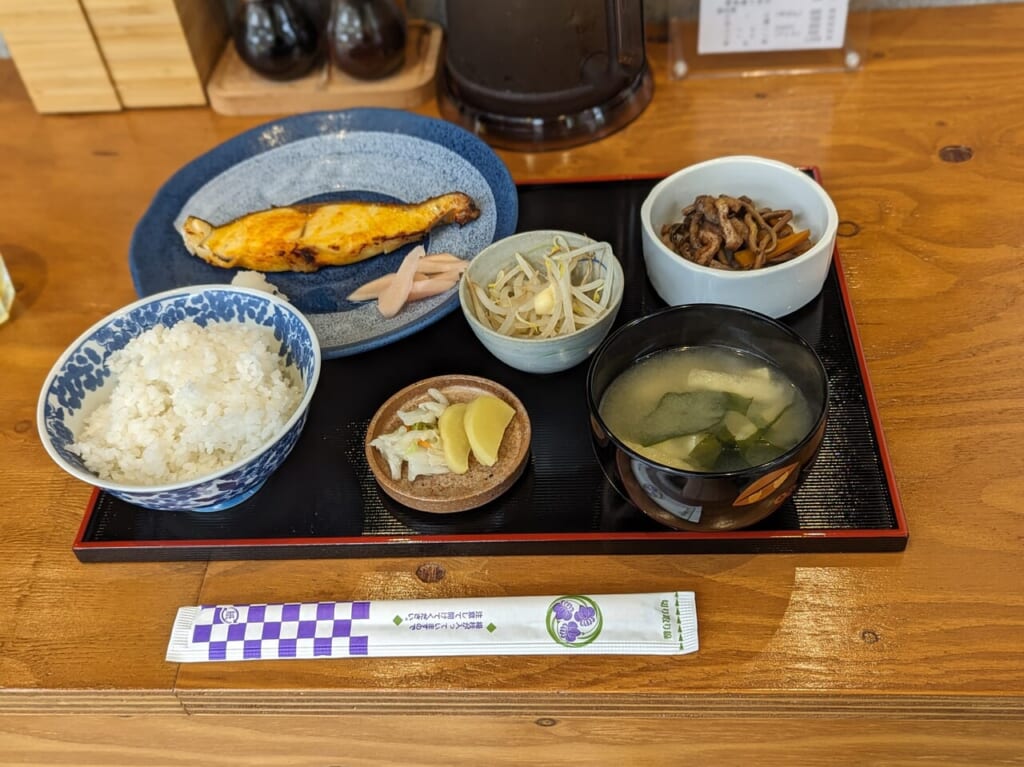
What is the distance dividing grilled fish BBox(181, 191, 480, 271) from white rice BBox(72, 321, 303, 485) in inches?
8.6

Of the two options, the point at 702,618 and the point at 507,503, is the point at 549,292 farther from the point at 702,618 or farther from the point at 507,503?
the point at 702,618

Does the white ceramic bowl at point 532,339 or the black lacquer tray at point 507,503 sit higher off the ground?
the white ceramic bowl at point 532,339

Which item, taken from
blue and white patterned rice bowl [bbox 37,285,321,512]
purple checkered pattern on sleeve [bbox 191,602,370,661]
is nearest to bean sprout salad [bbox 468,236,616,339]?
blue and white patterned rice bowl [bbox 37,285,321,512]

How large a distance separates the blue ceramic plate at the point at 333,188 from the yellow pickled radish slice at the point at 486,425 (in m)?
0.20

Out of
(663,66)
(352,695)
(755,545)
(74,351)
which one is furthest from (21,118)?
(755,545)

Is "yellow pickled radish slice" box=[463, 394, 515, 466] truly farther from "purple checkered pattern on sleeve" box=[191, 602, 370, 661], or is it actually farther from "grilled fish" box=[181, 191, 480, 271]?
"grilled fish" box=[181, 191, 480, 271]

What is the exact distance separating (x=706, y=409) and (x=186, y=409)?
55 centimetres

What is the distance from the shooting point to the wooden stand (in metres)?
1.54

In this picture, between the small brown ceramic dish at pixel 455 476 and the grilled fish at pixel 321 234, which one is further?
the grilled fish at pixel 321 234

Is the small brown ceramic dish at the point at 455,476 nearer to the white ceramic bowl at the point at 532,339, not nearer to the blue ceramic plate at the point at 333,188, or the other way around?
the white ceramic bowl at the point at 532,339

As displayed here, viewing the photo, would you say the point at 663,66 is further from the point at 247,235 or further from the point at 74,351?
the point at 74,351

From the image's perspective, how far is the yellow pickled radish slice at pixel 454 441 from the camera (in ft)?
3.18

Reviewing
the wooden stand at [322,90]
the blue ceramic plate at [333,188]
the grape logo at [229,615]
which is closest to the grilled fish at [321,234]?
the blue ceramic plate at [333,188]

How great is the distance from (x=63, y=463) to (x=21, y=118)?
39.6 inches
